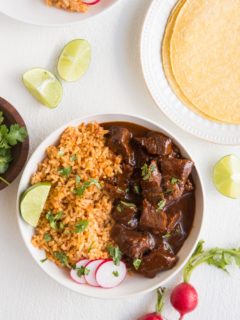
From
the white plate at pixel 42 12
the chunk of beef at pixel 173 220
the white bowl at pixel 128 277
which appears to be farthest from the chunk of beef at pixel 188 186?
the white plate at pixel 42 12

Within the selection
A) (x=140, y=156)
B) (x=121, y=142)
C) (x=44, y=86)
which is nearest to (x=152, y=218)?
(x=140, y=156)

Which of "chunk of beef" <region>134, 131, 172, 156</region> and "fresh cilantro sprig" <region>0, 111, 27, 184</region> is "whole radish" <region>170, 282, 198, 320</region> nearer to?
"chunk of beef" <region>134, 131, 172, 156</region>

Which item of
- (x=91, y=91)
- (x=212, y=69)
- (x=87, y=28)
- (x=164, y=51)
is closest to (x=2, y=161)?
(x=91, y=91)

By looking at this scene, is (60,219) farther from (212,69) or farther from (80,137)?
(212,69)

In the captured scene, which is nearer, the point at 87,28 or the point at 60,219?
the point at 60,219

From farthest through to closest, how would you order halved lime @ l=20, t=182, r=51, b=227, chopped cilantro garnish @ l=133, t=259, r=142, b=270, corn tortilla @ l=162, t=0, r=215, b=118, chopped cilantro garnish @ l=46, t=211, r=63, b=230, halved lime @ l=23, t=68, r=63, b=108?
1. corn tortilla @ l=162, t=0, r=215, b=118
2. halved lime @ l=23, t=68, r=63, b=108
3. chopped cilantro garnish @ l=133, t=259, r=142, b=270
4. chopped cilantro garnish @ l=46, t=211, r=63, b=230
5. halved lime @ l=20, t=182, r=51, b=227

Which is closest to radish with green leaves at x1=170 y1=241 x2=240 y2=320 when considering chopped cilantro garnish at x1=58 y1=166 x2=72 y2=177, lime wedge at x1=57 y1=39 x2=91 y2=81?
chopped cilantro garnish at x1=58 y1=166 x2=72 y2=177

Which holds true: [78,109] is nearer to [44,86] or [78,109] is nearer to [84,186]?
[44,86]
